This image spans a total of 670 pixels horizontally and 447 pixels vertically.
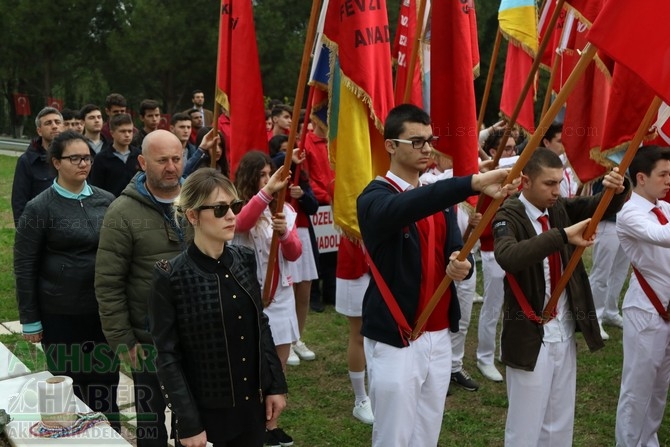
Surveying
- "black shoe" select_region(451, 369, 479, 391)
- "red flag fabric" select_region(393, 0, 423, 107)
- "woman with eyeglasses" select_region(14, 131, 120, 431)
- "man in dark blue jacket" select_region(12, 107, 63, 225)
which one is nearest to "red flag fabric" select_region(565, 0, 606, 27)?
"red flag fabric" select_region(393, 0, 423, 107)

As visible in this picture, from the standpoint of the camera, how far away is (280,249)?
16.9 feet

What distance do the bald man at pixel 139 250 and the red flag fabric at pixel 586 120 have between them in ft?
9.42

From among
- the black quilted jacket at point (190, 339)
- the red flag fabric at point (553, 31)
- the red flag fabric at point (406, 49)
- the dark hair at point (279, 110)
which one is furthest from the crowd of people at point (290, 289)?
the dark hair at point (279, 110)

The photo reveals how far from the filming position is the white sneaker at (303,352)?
6.70 m

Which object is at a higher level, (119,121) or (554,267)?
(119,121)

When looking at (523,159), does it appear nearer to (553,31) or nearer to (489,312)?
(553,31)

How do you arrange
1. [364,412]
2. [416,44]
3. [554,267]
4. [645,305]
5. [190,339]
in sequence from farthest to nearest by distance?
A: [364,412] < [645,305] < [416,44] < [554,267] < [190,339]

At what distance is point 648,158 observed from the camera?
180 inches

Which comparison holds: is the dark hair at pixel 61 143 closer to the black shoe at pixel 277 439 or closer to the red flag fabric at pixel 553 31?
the black shoe at pixel 277 439

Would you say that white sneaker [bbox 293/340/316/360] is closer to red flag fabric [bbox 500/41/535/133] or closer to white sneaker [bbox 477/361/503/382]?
white sneaker [bbox 477/361/503/382]

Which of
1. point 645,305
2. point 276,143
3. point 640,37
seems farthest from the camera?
point 276,143

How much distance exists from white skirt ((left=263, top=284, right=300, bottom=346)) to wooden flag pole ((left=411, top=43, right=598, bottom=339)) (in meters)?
1.64

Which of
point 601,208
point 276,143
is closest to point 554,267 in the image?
point 601,208

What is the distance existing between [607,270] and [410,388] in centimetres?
449
